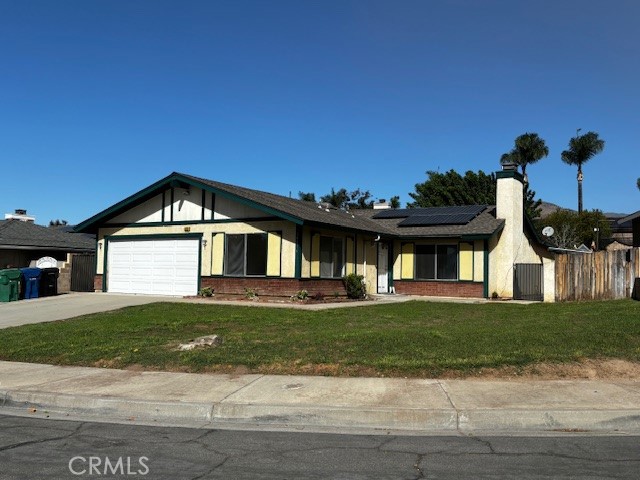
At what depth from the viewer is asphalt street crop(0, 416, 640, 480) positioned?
4.95 metres

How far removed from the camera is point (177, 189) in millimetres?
22859

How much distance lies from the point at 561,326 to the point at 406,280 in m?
13.6

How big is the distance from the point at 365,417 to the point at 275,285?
1389 centimetres

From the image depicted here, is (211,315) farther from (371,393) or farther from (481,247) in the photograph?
(481,247)

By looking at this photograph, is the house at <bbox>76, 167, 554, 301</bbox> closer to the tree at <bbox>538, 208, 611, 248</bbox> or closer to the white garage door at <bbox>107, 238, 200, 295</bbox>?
the white garage door at <bbox>107, 238, 200, 295</bbox>

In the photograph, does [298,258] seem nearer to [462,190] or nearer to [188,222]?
[188,222]

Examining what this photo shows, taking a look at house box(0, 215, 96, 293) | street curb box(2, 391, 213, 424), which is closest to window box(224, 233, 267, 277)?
house box(0, 215, 96, 293)

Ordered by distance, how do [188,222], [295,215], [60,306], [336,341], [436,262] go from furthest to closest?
[436,262] < [188,222] < [295,215] < [60,306] < [336,341]

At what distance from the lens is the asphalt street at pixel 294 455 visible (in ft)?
16.3

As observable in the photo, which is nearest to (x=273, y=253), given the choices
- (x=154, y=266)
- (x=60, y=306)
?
(x=154, y=266)

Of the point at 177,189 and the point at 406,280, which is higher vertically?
the point at 177,189

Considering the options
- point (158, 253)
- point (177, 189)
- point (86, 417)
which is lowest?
point (86, 417)

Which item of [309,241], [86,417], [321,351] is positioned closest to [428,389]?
[321,351]

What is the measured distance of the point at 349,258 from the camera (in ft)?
75.2
